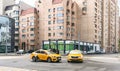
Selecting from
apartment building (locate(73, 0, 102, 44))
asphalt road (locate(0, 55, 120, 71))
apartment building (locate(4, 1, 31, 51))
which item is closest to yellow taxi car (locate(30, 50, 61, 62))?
asphalt road (locate(0, 55, 120, 71))

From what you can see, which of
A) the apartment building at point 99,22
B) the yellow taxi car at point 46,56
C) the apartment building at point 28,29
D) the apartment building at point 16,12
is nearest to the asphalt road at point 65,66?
the yellow taxi car at point 46,56

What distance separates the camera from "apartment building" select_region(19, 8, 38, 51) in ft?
328

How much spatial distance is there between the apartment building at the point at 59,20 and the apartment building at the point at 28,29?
3.03m

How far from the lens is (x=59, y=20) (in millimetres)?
93750

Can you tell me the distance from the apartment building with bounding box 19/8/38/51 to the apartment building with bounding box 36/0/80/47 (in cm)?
303

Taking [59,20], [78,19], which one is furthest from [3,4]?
[78,19]

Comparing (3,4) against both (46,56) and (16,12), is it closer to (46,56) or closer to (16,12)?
(16,12)

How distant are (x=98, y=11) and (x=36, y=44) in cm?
2790

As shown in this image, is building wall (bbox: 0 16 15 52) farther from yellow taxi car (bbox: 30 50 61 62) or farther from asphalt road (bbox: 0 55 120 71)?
asphalt road (bbox: 0 55 120 71)

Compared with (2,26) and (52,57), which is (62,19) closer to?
(2,26)

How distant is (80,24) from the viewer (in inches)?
3991

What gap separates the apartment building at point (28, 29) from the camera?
3935 inches

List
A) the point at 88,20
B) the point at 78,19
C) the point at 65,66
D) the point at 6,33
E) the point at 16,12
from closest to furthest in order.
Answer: the point at 65,66 < the point at 6,33 < the point at 78,19 < the point at 88,20 < the point at 16,12

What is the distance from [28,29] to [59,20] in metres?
14.6
